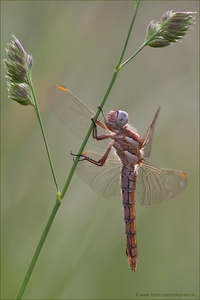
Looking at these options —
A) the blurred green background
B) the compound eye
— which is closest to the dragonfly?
the compound eye

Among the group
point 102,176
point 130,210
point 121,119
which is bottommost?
point 130,210

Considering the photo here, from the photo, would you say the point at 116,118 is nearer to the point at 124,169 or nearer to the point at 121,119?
the point at 121,119

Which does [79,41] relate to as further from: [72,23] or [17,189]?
[17,189]

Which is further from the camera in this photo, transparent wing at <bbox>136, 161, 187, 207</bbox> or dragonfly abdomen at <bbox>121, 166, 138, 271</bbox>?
transparent wing at <bbox>136, 161, 187, 207</bbox>

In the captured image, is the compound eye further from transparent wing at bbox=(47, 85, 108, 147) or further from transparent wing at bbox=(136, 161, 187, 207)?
transparent wing at bbox=(136, 161, 187, 207)

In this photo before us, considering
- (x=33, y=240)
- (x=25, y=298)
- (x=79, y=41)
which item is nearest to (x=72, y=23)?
(x=79, y=41)

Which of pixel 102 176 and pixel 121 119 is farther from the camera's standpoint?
pixel 102 176

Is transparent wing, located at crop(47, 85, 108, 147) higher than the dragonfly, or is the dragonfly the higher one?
transparent wing, located at crop(47, 85, 108, 147)

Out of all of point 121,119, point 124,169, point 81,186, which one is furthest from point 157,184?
point 81,186
